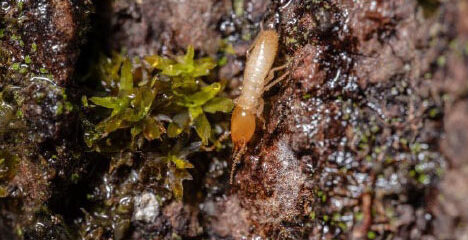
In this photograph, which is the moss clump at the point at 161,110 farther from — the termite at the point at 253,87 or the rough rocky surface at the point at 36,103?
the rough rocky surface at the point at 36,103

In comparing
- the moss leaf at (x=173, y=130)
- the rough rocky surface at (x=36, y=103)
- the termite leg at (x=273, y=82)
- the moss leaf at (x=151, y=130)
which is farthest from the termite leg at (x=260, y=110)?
the rough rocky surface at (x=36, y=103)

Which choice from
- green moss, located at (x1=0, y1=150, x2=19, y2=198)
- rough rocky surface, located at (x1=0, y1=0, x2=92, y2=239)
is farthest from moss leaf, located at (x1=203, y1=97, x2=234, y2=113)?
green moss, located at (x1=0, y1=150, x2=19, y2=198)

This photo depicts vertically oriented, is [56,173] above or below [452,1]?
below

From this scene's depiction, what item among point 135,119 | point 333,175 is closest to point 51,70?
point 135,119

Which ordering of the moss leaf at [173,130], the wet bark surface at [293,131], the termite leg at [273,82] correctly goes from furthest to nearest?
1. the moss leaf at [173,130]
2. the termite leg at [273,82]
3. the wet bark surface at [293,131]

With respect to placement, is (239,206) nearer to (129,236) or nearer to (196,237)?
(196,237)

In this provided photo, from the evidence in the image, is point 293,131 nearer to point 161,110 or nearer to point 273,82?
point 273,82

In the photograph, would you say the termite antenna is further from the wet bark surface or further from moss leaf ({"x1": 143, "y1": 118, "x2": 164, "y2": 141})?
moss leaf ({"x1": 143, "y1": 118, "x2": 164, "y2": 141})
